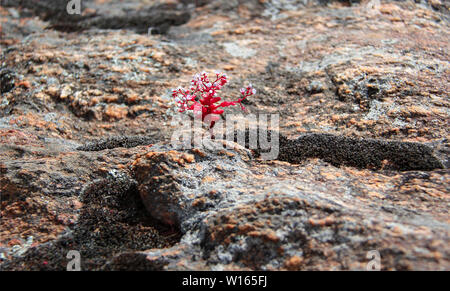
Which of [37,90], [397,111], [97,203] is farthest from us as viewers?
[37,90]

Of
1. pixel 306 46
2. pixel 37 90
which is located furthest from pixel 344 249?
pixel 37 90

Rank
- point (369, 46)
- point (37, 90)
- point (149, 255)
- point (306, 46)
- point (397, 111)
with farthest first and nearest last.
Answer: point (306, 46)
point (369, 46)
point (37, 90)
point (397, 111)
point (149, 255)

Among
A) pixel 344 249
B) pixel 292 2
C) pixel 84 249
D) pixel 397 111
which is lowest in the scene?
pixel 84 249

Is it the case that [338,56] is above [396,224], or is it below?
above

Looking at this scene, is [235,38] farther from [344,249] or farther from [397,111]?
[344,249]

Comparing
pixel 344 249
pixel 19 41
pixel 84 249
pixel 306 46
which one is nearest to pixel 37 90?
pixel 19 41

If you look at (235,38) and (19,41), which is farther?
(19,41)
